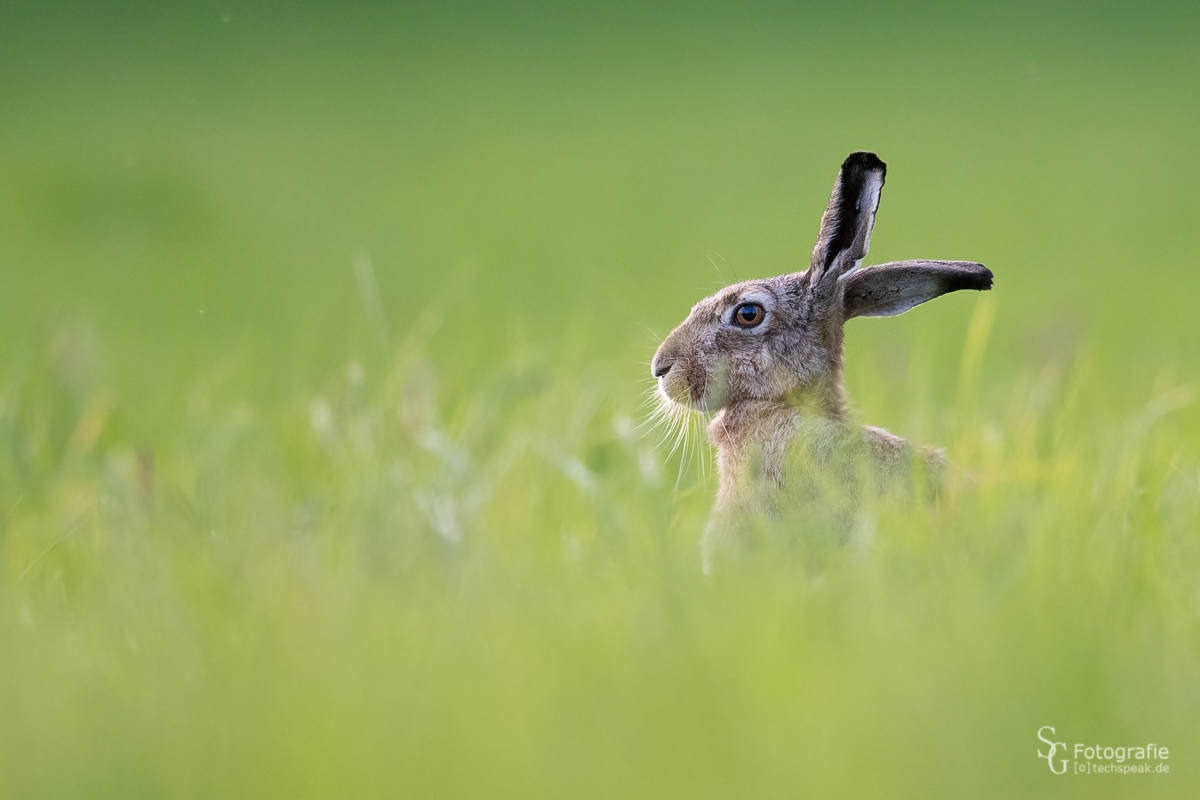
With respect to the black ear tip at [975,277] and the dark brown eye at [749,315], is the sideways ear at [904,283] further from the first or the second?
the dark brown eye at [749,315]

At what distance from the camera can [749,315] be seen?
505cm

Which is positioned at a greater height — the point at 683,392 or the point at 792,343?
the point at 792,343

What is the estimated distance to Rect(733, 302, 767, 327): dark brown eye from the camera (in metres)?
5.02

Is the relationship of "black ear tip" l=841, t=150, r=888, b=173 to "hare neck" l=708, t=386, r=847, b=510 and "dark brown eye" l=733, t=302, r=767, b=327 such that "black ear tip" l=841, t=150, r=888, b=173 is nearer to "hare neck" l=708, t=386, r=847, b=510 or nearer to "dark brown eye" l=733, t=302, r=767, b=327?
"dark brown eye" l=733, t=302, r=767, b=327

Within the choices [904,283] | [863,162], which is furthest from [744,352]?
[863,162]

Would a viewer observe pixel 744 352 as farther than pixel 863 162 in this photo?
Yes

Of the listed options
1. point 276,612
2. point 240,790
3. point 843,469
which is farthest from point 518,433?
point 240,790

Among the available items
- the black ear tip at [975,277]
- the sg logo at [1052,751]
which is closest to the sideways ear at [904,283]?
the black ear tip at [975,277]

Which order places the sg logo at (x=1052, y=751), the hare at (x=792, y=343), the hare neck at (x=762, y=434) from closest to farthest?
the sg logo at (x=1052, y=751)
the hare neck at (x=762, y=434)
the hare at (x=792, y=343)

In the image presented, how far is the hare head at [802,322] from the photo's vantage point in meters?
4.89

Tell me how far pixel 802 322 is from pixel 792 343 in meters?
0.11

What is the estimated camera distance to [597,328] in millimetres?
8711

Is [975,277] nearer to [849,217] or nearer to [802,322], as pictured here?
[849,217]

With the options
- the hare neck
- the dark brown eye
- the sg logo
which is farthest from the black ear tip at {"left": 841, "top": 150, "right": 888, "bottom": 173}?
the sg logo
